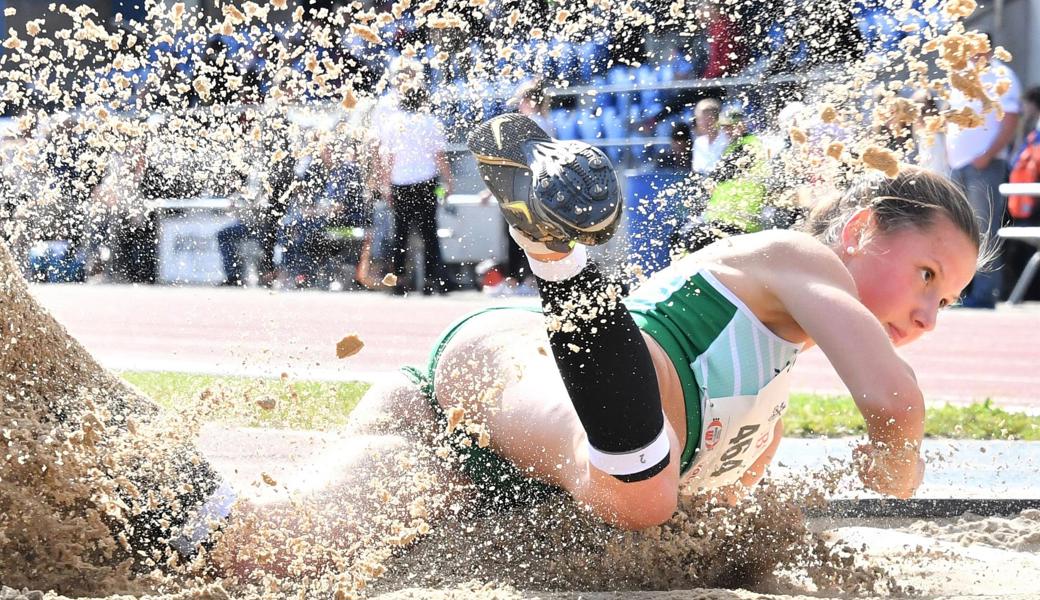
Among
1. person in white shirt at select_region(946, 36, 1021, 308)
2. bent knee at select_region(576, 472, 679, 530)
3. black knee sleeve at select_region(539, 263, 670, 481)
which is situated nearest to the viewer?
black knee sleeve at select_region(539, 263, 670, 481)

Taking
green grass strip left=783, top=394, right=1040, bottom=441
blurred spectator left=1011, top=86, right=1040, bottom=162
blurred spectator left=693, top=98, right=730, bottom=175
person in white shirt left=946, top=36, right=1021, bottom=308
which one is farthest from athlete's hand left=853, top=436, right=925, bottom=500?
blurred spectator left=1011, top=86, right=1040, bottom=162

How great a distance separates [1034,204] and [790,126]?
7600mm

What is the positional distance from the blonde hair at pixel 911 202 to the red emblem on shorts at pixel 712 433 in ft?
1.76

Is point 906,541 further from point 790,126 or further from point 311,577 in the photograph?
point 311,577

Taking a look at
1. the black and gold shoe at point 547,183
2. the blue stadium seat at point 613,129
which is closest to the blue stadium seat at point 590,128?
the blue stadium seat at point 613,129

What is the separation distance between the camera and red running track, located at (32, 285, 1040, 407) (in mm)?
6402

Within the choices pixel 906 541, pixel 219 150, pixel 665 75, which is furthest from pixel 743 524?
pixel 665 75

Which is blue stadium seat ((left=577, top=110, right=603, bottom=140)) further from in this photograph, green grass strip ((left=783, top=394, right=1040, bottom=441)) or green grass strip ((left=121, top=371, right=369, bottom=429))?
green grass strip ((left=121, top=371, right=369, bottom=429))

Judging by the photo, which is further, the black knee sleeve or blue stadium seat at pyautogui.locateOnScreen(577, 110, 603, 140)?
blue stadium seat at pyautogui.locateOnScreen(577, 110, 603, 140)

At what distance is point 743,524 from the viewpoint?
277cm

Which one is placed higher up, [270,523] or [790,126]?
[790,126]

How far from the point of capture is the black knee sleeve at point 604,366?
87.8 inches

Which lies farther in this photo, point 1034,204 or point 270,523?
point 1034,204

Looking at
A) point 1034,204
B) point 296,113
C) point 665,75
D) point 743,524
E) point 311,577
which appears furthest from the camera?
point 1034,204
